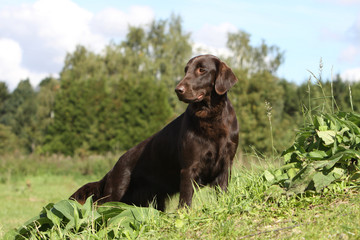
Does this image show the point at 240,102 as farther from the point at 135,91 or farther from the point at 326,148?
the point at 326,148

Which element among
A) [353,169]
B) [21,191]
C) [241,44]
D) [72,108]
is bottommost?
[21,191]

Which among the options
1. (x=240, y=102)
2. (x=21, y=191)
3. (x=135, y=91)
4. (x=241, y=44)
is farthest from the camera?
(x=241, y=44)

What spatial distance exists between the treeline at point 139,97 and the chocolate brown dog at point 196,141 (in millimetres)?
14773

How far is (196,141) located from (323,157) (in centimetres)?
126

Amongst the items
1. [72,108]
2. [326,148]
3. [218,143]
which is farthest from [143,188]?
[72,108]

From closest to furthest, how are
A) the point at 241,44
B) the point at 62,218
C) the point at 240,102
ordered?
the point at 62,218 → the point at 240,102 → the point at 241,44

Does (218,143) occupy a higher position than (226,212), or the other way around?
(218,143)

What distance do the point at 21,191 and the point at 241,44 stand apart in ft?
131

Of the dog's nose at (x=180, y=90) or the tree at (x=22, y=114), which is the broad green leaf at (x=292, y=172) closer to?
the dog's nose at (x=180, y=90)

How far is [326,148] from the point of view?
4176 millimetres

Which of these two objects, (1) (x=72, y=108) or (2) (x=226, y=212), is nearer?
(2) (x=226, y=212)

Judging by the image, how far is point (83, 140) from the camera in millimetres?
36875

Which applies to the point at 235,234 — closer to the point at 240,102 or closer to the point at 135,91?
the point at 240,102

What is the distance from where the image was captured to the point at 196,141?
178 inches
